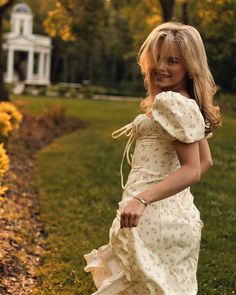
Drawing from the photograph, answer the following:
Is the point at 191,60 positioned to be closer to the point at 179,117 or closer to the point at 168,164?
the point at 179,117

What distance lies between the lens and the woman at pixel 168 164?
101 inches

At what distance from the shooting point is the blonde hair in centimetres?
262

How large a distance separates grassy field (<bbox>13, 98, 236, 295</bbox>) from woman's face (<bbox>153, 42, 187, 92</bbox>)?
258 centimetres

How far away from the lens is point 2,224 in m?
6.30

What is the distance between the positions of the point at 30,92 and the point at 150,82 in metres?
33.4

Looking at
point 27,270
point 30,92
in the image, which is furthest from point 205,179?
point 30,92

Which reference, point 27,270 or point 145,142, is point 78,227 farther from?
point 145,142

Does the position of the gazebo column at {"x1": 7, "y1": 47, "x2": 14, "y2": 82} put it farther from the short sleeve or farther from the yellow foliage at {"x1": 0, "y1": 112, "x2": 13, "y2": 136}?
the short sleeve

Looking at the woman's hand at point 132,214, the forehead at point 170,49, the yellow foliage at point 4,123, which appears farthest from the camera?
the yellow foliage at point 4,123

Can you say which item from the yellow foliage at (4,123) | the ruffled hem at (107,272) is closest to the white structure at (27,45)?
the yellow foliage at (4,123)

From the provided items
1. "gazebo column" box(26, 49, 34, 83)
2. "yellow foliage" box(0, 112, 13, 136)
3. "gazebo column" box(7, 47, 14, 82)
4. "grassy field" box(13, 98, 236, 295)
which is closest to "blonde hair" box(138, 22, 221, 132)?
"grassy field" box(13, 98, 236, 295)

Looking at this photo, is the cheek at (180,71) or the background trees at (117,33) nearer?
the cheek at (180,71)

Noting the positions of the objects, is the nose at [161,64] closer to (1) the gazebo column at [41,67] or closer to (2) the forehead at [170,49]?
(2) the forehead at [170,49]

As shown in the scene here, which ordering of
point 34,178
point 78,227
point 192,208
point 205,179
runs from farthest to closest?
point 34,178 < point 205,179 < point 78,227 < point 192,208
